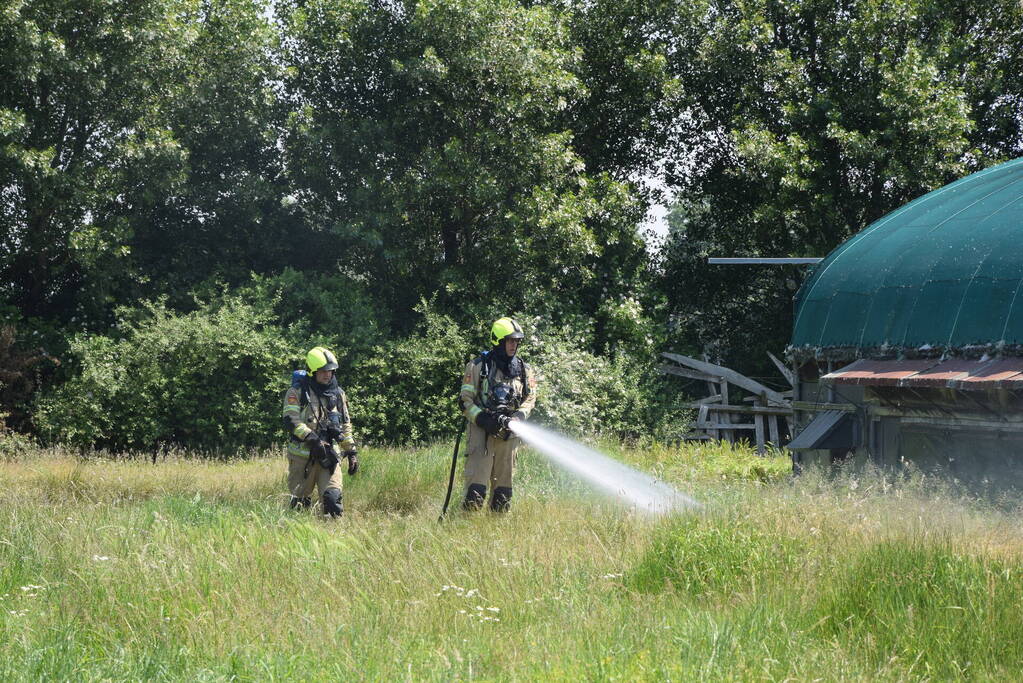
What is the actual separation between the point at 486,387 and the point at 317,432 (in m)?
1.56

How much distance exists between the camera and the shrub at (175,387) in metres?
16.3

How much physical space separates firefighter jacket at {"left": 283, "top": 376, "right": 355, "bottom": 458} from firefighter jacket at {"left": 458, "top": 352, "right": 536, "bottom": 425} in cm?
111

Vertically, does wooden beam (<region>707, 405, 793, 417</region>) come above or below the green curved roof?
below

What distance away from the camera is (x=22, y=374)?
16.5m

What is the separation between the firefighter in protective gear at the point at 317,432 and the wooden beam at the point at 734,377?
12.6m

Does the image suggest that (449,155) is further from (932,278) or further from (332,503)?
(332,503)

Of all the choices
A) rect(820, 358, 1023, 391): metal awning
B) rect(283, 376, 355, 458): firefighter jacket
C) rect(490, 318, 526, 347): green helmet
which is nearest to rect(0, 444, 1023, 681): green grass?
rect(283, 376, 355, 458): firefighter jacket

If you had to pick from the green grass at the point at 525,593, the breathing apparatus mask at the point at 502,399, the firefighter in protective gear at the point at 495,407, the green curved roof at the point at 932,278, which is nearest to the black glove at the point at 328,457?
the green grass at the point at 525,593

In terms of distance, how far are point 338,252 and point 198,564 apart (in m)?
13.9

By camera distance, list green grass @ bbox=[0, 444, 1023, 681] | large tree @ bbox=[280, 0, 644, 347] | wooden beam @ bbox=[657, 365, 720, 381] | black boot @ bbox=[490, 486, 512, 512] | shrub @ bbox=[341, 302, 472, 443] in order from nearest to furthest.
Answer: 1. green grass @ bbox=[0, 444, 1023, 681]
2. black boot @ bbox=[490, 486, 512, 512]
3. shrub @ bbox=[341, 302, 472, 443]
4. large tree @ bbox=[280, 0, 644, 347]
5. wooden beam @ bbox=[657, 365, 720, 381]

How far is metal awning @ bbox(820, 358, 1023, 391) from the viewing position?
996 cm

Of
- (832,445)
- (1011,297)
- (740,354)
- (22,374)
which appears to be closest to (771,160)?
(740,354)

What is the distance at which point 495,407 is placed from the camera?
9.20m

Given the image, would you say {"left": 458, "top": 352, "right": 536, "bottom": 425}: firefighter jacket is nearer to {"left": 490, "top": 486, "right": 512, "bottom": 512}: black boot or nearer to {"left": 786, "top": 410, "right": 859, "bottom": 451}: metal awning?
{"left": 490, "top": 486, "right": 512, "bottom": 512}: black boot
